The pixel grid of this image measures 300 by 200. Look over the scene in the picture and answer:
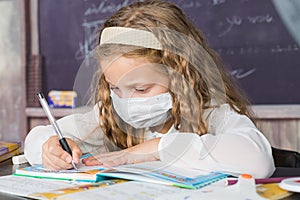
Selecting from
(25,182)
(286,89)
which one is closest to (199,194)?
(25,182)

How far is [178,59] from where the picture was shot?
1157 millimetres

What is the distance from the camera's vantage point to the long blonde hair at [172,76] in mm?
1129

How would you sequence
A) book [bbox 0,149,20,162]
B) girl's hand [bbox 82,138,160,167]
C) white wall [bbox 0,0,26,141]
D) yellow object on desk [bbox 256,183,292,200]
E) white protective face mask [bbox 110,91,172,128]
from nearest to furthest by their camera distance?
yellow object on desk [bbox 256,183,292,200] → girl's hand [bbox 82,138,160,167] → white protective face mask [bbox 110,91,172,128] → book [bbox 0,149,20,162] → white wall [bbox 0,0,26,141]

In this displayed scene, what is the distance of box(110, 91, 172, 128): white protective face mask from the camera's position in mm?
1163

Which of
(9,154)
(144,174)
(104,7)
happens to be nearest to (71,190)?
(144,174)

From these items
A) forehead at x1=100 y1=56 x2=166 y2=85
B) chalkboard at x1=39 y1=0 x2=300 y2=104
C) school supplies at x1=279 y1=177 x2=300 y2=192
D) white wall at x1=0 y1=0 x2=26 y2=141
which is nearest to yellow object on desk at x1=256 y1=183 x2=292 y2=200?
school supplies at x1=279 y1=177 x2=300 y2=192

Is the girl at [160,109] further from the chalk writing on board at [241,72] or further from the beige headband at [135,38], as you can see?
the chalk writing on board at [241,72]

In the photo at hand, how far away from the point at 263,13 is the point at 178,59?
1.26m

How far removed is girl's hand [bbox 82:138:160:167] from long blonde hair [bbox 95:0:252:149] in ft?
0.30

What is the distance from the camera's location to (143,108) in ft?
3.84

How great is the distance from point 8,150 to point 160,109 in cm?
42

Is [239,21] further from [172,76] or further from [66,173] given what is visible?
[66,173]

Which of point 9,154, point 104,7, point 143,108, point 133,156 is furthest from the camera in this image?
point 104,7

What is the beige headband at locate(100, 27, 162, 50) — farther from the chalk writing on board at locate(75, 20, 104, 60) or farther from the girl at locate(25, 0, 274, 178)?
the chalk writing on board at locate(75, 20, 104, 60)
